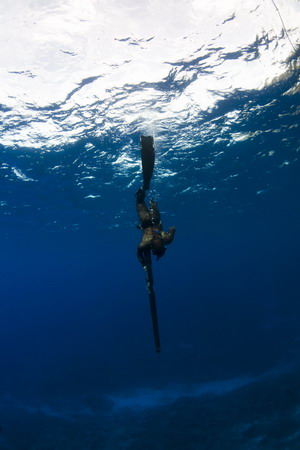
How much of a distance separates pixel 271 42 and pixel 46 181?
16024 millimetres

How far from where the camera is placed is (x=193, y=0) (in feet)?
26.5

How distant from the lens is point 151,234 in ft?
16.6

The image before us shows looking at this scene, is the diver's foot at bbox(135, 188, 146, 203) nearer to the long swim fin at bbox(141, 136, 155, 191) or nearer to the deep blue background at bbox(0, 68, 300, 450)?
the long swim fin at bbox(141, 136, 155, 191)

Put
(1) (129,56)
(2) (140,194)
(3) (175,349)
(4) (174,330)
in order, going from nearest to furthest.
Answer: (2) (140,194)
(1) (129,56)
(3) (175,349)
(4) (174,330)

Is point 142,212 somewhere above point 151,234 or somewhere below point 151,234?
above

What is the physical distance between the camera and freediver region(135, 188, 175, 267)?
4.89m

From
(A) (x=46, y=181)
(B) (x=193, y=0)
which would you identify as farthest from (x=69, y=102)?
(A) (x=46, y=181)

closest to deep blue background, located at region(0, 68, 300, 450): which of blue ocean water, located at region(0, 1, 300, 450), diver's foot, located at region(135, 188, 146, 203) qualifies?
blue ocean water, located at region(0, 1, 300, 450)

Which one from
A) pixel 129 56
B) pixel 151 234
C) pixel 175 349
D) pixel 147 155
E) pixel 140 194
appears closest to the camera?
pixel 147 155

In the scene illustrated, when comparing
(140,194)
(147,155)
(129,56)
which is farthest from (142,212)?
(129,56)

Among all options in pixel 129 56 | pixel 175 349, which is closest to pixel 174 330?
pixel 175 349

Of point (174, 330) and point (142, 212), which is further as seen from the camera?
point (174, 330)

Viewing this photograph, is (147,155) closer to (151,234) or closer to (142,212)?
(142,212)

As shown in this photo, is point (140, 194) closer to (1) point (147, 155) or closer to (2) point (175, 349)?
(1) point (147, 155)
